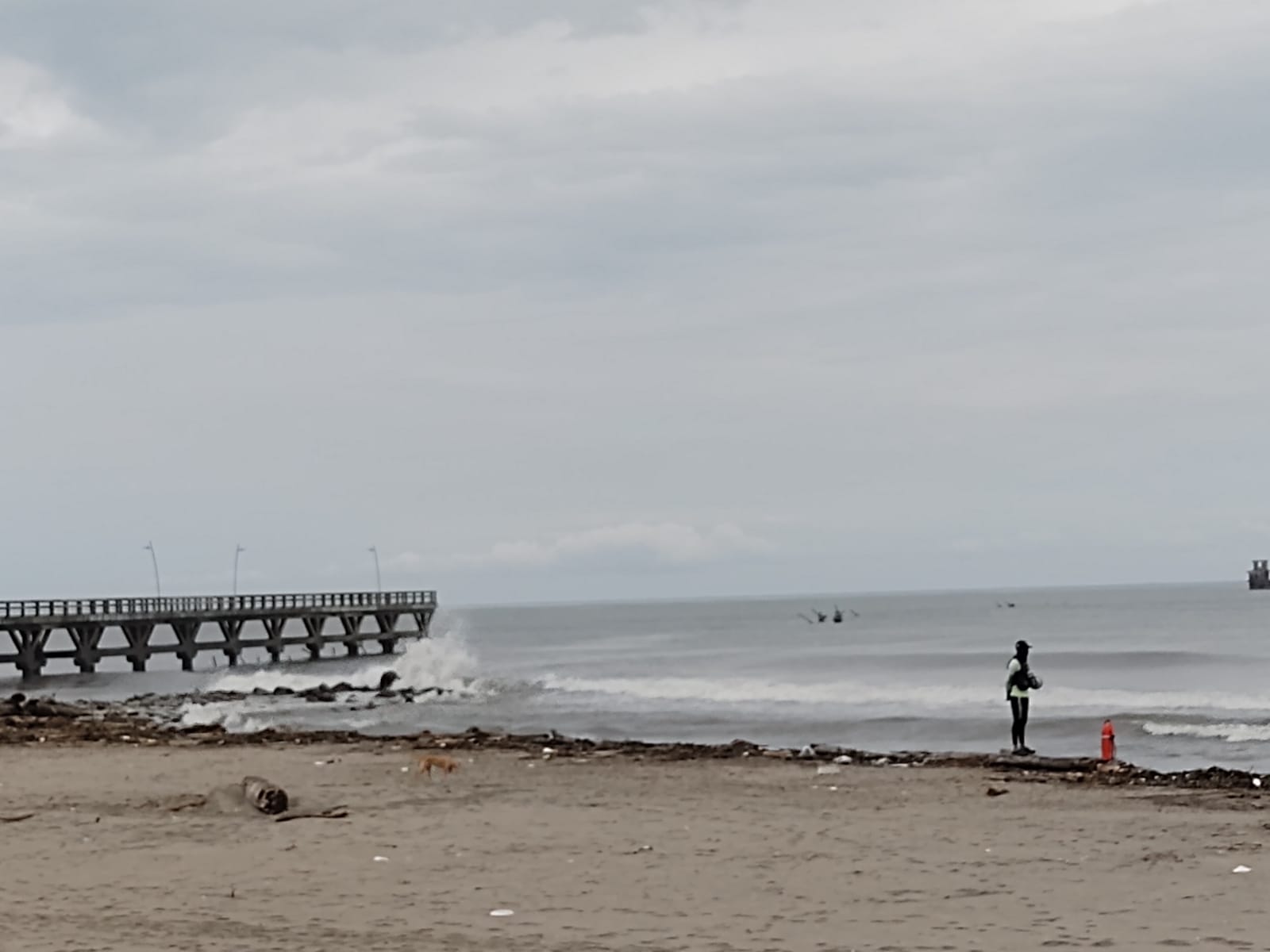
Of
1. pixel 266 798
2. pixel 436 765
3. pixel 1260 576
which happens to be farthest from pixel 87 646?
pixel 1260 576

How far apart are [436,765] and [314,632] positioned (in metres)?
51.8

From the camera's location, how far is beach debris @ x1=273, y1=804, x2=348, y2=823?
14.4 metres

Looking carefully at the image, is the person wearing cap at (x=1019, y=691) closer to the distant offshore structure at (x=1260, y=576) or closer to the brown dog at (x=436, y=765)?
the brown dog at (x=436, y=765)

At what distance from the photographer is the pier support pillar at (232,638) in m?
65.7

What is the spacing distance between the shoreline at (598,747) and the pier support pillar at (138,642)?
2815 cm

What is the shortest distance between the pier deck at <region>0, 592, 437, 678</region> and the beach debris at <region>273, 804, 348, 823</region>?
43050 mm

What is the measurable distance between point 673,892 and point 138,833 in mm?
5096

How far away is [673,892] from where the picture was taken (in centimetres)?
1095

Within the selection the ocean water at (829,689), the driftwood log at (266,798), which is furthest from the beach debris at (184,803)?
the ocean water at (829,689)

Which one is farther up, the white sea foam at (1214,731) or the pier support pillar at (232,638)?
the pier support pillar at (232,638)

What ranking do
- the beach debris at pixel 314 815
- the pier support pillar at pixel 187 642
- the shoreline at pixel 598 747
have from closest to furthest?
the beach debris at pixel 314 815
the shoreline at pixel 598 747
the pier support pillar at pixel 187 642

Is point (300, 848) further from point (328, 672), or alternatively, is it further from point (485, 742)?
point (328, 672)

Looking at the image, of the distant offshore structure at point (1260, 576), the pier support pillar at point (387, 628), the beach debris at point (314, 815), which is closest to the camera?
the beach debris at point (314, 815)

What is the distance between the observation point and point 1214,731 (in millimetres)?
26906
